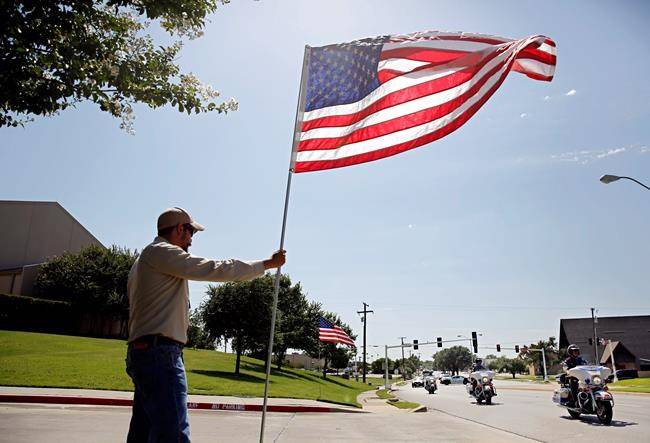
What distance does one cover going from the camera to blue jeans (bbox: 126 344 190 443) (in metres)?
2.85

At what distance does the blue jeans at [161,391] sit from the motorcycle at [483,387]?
65.3ft

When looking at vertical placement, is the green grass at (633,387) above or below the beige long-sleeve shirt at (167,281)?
below

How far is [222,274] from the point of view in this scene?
3.16 metres

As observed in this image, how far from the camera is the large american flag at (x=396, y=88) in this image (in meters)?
5.60

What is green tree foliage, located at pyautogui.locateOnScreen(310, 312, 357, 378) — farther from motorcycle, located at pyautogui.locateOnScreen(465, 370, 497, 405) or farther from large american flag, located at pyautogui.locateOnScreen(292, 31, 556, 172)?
large american flag, located at pyautogui.locateOnScreen(292, 31, 556, 172)

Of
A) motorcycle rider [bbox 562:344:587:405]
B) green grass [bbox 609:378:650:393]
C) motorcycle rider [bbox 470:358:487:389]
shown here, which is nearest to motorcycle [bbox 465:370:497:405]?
motorcycle rider [bbox 470:358:487:389]

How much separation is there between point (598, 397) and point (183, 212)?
12.2 metres

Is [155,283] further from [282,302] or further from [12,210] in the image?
[12,210]

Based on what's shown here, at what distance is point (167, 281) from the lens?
10.6 feet

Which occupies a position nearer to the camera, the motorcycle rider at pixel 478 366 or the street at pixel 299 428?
the street at pixel 299 428

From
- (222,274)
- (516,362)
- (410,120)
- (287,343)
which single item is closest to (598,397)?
(410,120)

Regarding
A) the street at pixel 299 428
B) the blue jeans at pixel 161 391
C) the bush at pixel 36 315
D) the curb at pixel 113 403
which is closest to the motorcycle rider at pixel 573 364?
the street at pixel 299 428

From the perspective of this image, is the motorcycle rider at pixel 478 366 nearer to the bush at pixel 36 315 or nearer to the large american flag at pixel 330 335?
the large american flag at pixel 330 335

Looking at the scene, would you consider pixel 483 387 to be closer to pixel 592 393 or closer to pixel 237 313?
pixel 592 393
